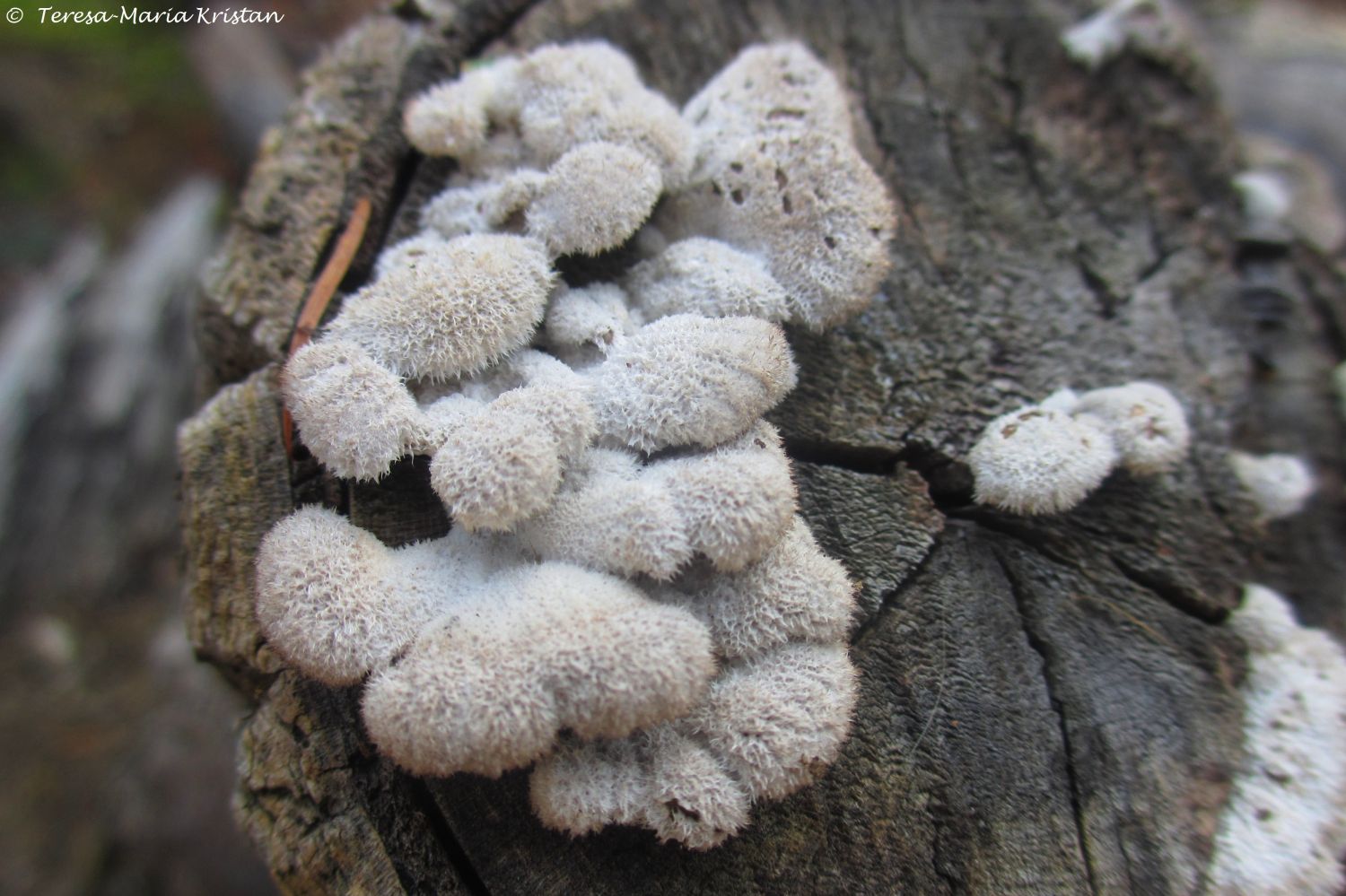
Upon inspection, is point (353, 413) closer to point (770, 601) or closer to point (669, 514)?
point (669, 514)

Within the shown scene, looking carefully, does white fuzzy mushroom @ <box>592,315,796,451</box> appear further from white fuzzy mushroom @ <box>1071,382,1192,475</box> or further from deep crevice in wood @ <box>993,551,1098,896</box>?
white fuzzy mushroom @ <box>1071,382,1192,475</box>

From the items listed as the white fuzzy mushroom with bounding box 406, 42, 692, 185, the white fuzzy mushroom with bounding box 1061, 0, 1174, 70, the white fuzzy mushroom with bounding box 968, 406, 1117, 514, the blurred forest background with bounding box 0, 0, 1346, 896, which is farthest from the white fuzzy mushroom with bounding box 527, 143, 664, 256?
the blurred forest background with bounding box 0, 0, 1346, 896

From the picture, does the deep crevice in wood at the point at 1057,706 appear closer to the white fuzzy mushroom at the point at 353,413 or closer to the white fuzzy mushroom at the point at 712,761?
the white fuzzy mushroom at the point at 712,761

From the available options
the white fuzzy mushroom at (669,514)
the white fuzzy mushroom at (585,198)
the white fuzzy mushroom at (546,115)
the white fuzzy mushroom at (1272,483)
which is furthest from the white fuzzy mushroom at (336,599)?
the white fuzzy mushroom at (1272,483)

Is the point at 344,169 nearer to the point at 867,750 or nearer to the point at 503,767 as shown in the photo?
the point at 503,767

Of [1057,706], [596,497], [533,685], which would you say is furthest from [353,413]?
[1057,706]
